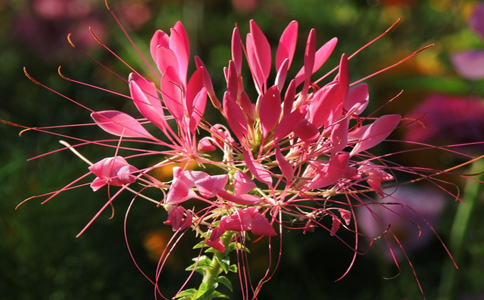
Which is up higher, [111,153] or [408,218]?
[111,153]

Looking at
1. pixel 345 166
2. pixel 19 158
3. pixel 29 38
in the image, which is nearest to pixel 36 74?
pixel 29 38

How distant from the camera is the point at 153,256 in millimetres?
688

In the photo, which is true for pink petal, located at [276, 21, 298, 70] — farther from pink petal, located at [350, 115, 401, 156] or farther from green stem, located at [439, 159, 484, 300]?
green stem, located at [439, 159, 484, 300]

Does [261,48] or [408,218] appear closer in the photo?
[261,48]

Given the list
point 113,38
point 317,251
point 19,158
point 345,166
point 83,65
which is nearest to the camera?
point 345,166

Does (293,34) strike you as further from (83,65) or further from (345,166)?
(83,65)

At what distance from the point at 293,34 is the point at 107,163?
0.37 feet

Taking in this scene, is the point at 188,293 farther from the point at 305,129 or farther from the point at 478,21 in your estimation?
the point at 478,21

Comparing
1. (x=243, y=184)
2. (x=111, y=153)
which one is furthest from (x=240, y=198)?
(x=111, y=153)

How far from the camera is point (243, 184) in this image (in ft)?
0.79

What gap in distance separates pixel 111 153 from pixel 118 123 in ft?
1.52

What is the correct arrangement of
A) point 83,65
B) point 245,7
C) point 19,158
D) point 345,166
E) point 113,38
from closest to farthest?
point 345,166 → point 19,158 → point 83,65 → point 245,7 → point 113,38

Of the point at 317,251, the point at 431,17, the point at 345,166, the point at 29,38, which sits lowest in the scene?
the point at 317,251

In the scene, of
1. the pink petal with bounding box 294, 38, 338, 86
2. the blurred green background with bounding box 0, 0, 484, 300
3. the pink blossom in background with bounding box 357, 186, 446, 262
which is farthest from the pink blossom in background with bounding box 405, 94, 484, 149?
the pink petal with bounding box 294, 38, 338, 86
